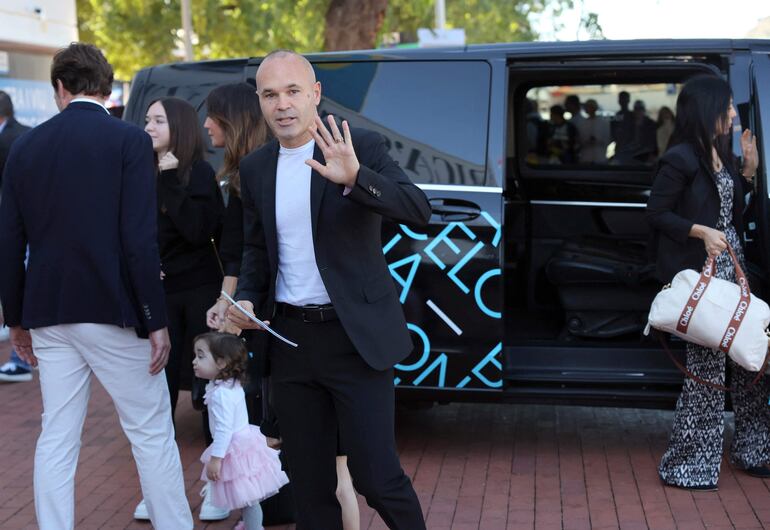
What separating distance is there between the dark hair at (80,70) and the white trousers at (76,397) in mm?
873

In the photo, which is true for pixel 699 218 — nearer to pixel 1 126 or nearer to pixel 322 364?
pixel 322 364

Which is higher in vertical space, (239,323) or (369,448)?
(239,323)

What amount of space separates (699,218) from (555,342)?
4.04 ft

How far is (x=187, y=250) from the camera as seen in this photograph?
5195 millimetres

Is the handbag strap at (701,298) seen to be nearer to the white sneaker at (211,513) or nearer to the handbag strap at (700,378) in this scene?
the handbag strap at (700,378)

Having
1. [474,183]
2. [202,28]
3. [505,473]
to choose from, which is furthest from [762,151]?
[202,28]

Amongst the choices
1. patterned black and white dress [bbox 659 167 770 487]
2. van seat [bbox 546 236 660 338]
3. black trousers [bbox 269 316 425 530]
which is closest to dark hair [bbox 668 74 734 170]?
patterned black and white dress [bbox 659 167 770 487]

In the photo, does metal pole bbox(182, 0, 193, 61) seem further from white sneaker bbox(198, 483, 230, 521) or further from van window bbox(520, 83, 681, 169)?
white sneaker bbox(198, 483, 230, 521)

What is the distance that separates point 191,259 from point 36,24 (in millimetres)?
13752

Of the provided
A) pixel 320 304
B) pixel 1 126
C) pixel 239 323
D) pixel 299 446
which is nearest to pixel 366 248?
pixel 320 304

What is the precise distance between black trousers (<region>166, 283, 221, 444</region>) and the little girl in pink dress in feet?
1.67

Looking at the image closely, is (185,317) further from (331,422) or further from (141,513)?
(331,422)

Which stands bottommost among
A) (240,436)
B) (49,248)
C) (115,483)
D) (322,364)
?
(115,483)

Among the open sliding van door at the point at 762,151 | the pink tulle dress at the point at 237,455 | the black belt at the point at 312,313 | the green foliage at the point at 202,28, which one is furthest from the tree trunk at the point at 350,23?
the black belt at the point at 312,313
